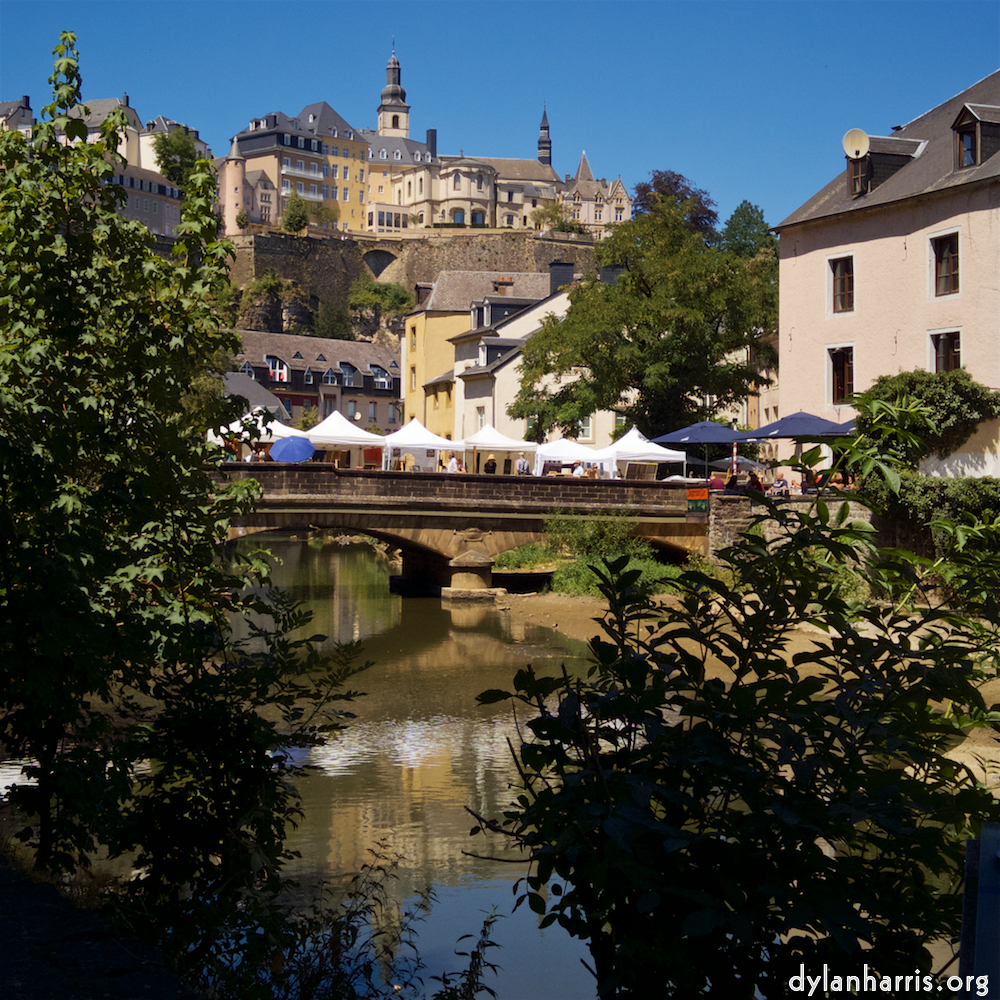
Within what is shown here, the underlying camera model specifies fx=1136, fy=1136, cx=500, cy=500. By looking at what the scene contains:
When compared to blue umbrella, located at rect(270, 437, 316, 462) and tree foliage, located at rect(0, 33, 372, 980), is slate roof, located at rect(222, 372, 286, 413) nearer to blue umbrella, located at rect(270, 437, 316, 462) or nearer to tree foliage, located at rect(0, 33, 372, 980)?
blue umbrella, located at rect(270, 437, 316, 462)

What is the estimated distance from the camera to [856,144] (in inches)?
1193

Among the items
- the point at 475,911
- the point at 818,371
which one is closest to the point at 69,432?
the point at 475,911

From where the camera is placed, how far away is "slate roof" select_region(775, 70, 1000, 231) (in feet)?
90.5

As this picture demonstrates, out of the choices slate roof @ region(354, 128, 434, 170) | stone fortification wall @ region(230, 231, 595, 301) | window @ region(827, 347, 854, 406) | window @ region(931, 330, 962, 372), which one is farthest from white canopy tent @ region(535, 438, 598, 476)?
slate roof @ region(354, 128, 434, 170)

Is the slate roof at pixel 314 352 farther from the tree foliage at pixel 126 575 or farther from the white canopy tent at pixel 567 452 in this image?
the tree foliage at pixel 126 575

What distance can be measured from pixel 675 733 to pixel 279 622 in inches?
118

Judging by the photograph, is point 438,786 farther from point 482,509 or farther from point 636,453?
point 636,453

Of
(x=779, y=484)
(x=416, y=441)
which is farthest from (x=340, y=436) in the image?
(x=779, y=484)

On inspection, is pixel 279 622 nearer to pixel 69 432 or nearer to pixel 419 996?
pixel 69 432

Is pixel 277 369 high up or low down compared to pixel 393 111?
down

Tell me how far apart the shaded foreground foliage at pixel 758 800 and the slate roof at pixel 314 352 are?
257 feet

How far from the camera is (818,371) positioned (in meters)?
31.7

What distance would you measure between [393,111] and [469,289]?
109186 mm

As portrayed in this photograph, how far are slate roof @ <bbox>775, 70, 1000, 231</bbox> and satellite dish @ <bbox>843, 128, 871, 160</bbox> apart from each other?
0.30 meters
